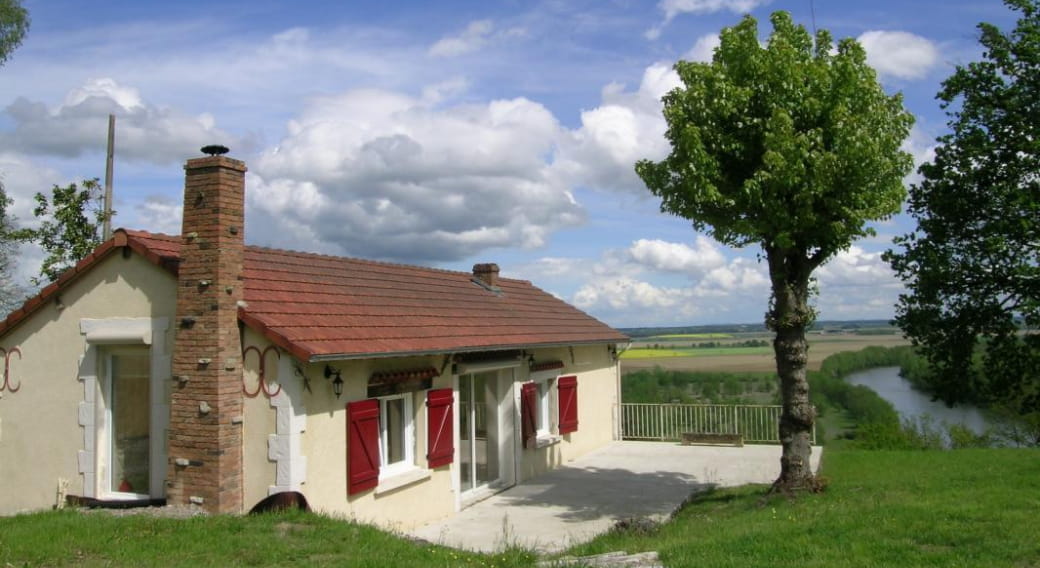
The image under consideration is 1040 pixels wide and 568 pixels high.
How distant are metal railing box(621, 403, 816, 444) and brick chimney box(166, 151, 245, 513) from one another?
42.9ft

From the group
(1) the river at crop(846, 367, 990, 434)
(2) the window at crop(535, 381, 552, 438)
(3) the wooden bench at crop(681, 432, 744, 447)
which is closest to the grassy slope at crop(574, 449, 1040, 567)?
(2) the window at crop(535, 381, 552, 438)

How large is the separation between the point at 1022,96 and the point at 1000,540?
7.65 m

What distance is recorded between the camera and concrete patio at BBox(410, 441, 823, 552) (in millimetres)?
10508

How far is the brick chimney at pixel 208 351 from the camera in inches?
339

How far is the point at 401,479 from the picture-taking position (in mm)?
10445

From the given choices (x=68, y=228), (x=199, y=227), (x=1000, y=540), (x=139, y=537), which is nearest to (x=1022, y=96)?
(x=1000, y=540)

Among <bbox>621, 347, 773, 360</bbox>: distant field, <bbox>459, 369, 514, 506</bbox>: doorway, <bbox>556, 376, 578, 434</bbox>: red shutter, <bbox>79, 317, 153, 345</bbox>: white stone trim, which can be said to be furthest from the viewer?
<bbox>621, 347, 773, 360</bbox>: distant field

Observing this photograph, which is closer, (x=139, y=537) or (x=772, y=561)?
(x=772, y=561)

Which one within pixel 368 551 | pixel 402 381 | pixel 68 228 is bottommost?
pixel 368 551

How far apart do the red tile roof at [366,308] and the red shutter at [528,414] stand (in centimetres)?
89

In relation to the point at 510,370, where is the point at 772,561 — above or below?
below

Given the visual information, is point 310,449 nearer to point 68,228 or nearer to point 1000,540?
point 1000,540

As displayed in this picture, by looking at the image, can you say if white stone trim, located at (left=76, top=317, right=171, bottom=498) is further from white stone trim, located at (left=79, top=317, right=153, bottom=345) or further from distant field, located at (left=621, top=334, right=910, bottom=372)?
distant field, located at (left=621, top=334, right=910, bottom=372)

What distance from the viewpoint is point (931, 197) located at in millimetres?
12258
